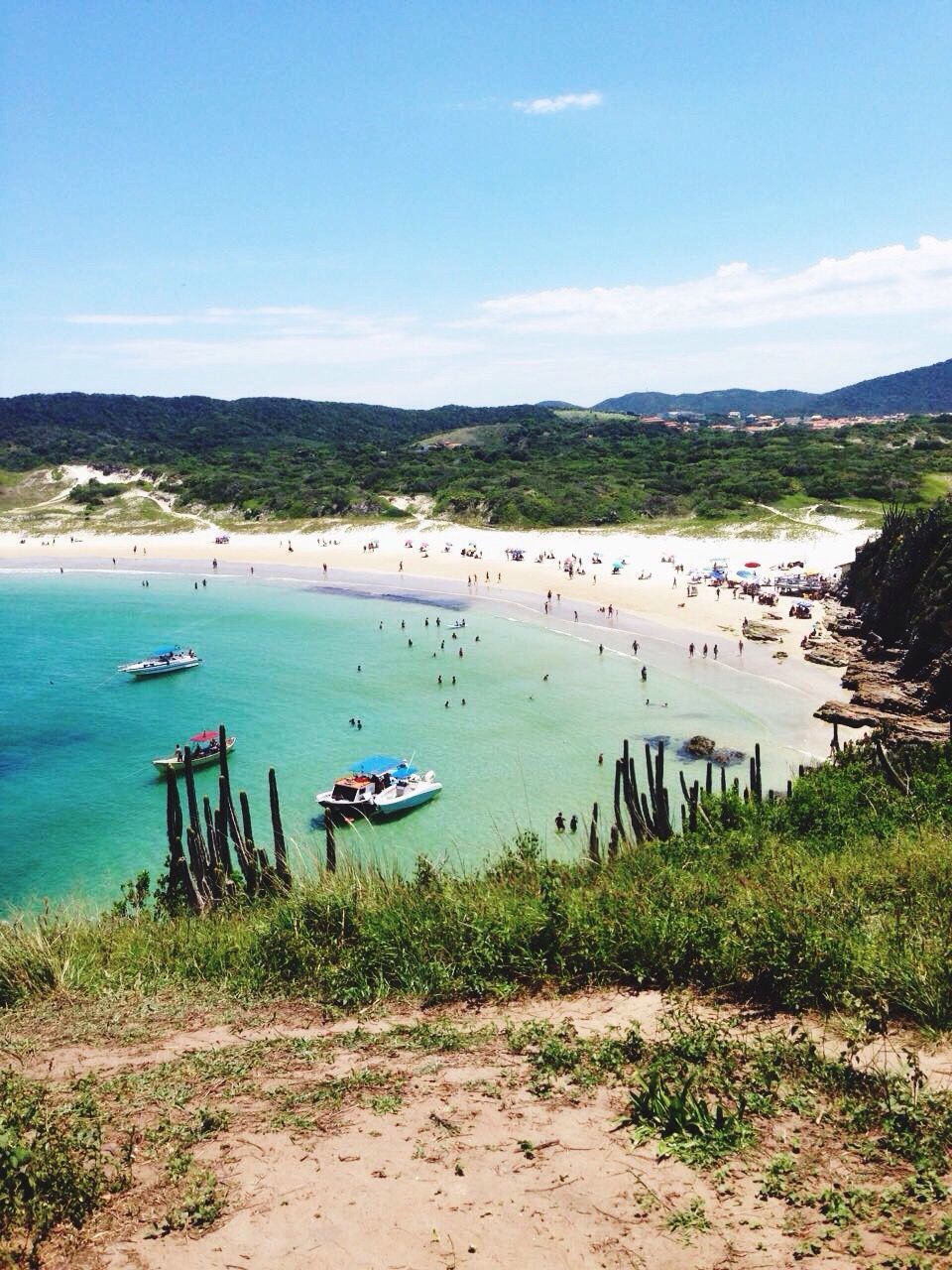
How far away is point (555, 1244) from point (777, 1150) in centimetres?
187

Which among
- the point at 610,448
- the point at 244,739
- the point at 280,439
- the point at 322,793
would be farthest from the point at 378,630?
the point at 280,439

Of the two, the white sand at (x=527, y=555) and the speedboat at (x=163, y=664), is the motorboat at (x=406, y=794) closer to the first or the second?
the speedboat at (x=163, y=664)

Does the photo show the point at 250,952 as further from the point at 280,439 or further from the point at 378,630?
the point at 280,439

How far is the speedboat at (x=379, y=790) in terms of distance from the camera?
27.0m

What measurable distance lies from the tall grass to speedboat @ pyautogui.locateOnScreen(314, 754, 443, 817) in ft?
44.5

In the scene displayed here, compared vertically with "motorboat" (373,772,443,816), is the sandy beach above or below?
above

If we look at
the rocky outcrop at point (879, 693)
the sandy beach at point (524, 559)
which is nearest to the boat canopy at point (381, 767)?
the rocky outcrop at point (879, 693)

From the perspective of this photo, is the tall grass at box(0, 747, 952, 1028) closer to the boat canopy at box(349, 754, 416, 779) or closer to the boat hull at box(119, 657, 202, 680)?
the boat canopy at box(349, 754, 416, 779)

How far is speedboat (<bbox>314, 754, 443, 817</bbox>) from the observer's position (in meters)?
27.0

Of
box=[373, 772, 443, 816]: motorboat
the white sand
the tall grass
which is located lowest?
box=[373, 772, 443, 816]: motorboat

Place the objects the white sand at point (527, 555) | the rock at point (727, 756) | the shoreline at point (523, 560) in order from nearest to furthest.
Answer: the rock at point (727, 756) → the shoreline at point (523, 560) → the white sand at point (527, 555)

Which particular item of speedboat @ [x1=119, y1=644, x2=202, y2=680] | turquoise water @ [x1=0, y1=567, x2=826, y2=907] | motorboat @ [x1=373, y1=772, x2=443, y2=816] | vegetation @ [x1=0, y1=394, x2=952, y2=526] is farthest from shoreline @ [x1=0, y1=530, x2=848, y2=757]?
speedboat @ [x1=119, y1=644, x2=202, y2=680]

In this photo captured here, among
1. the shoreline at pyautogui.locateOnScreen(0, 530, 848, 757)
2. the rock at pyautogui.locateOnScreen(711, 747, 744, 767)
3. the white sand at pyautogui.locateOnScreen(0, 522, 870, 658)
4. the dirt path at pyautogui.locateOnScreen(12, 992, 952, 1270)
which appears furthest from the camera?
the white sand at pyautogui.locateOnScreen(0, 522, 870, 658)

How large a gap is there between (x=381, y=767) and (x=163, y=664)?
2422cm
